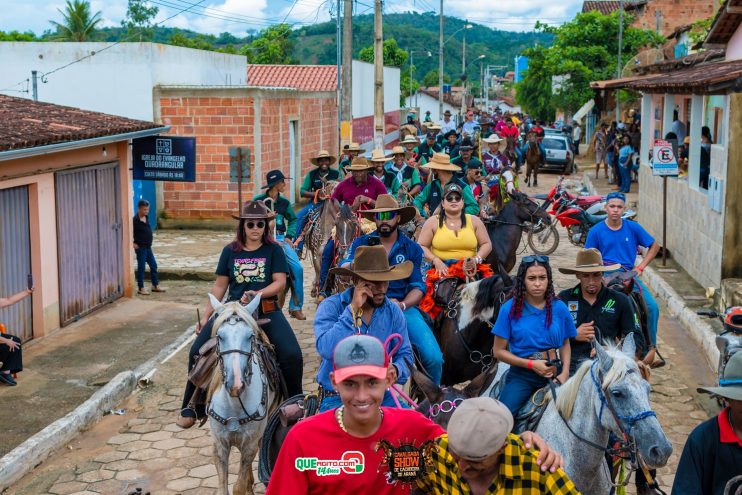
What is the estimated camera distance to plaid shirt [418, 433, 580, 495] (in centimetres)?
400

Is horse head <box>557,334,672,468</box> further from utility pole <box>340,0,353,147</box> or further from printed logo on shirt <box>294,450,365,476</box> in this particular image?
utility pole <box>340,0,353,147</box>

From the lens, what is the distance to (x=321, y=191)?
14.6m

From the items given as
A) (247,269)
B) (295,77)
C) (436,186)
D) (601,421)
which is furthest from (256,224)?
(295,77)

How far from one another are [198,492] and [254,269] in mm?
2010

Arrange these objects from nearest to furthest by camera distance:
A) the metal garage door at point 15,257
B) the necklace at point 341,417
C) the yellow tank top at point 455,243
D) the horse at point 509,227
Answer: the necklace at point 341,417, the yellow tank top at point 455,243, the metal garage door at point 15,257, the horse at point 509,227

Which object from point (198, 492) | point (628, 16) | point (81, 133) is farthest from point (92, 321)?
point (628, 16)

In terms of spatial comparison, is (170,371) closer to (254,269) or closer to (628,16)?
(254,269)

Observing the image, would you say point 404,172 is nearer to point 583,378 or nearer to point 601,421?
point 583,378

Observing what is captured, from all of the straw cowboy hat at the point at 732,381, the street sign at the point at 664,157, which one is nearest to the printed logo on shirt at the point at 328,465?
the straw cowboy hat at the point at 732,381

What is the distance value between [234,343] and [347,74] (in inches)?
779

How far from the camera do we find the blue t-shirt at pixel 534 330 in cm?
692

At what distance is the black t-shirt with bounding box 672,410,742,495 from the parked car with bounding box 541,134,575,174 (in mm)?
38070

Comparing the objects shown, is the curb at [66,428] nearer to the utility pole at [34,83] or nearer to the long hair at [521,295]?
the long hair at [521,295]

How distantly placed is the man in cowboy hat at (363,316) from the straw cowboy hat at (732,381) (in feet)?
7.52
